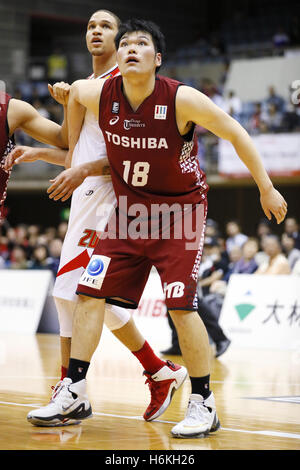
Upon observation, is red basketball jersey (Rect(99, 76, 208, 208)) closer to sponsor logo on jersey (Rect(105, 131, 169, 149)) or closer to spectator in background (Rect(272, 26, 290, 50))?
sponsor logo on jersey (Rect(105, 131, 169, 149))

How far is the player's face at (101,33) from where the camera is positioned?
510cm

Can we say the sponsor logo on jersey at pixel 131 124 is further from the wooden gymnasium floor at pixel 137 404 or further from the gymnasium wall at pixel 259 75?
the gymnasium wall at pixel 259 75

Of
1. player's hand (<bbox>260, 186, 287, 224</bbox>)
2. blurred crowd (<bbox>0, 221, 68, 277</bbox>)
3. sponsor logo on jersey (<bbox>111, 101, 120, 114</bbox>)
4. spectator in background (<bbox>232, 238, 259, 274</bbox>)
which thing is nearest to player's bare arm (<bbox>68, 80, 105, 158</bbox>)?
sponsor logo on jersey (<bbox>111, 101, 120, 114</bbox>)

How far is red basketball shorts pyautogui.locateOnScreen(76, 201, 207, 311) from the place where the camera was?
443 centimetres

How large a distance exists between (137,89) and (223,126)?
20.5 inches

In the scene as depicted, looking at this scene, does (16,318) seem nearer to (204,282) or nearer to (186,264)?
(204,282)

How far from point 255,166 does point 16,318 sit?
10306 millimetres

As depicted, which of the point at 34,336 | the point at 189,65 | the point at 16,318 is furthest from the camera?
the point at 189,65

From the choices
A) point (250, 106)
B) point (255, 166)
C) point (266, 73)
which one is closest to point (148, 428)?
point (255, 166)

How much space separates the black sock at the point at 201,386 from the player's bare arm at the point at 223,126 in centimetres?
99

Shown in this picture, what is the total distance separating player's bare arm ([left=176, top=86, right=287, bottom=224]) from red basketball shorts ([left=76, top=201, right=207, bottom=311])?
404 mm

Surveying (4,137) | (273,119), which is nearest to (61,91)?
(4,137)

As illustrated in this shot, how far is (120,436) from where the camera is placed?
13.7ft

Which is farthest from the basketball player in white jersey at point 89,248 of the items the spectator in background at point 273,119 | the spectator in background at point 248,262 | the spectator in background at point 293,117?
the spectator in background at point 273,119
